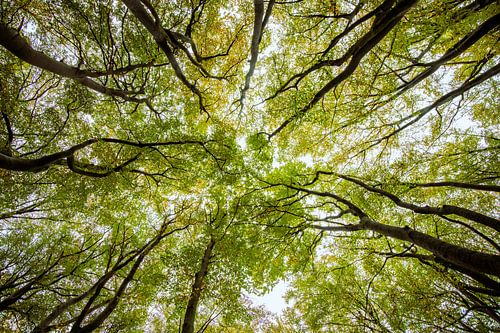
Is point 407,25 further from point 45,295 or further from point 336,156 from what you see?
point 45,295

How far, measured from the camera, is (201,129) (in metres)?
8.19

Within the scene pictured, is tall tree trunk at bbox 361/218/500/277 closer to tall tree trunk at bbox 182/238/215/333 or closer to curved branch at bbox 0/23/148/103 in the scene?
tall tree trunk at bbox 182/238/215/333

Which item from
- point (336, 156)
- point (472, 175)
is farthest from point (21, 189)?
point (472, 175)

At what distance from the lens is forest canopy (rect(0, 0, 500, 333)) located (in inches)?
194

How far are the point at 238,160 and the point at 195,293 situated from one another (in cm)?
429

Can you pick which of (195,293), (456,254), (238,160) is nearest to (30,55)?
(238,160)

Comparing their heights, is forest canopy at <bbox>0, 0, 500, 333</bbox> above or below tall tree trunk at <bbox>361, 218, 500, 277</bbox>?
above

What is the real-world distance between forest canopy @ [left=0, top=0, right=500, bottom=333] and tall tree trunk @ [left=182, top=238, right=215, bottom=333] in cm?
4

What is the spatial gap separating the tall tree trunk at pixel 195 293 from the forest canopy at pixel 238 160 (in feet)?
0.14

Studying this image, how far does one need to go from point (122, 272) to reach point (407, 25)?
11.4 meters

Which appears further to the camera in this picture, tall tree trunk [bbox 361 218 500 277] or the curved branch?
the curved branch

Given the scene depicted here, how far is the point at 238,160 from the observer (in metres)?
6.94

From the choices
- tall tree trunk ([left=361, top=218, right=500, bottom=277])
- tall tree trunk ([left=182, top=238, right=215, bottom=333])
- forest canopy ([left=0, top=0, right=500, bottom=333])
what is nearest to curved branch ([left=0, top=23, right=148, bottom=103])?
forest canopy ([left=0, top=0, right=500, bottom=333])

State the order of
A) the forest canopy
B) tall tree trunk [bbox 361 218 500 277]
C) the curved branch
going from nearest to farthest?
tall tree trunk [bbox 361 218 500 277] → the curved branch → the forest canopy
